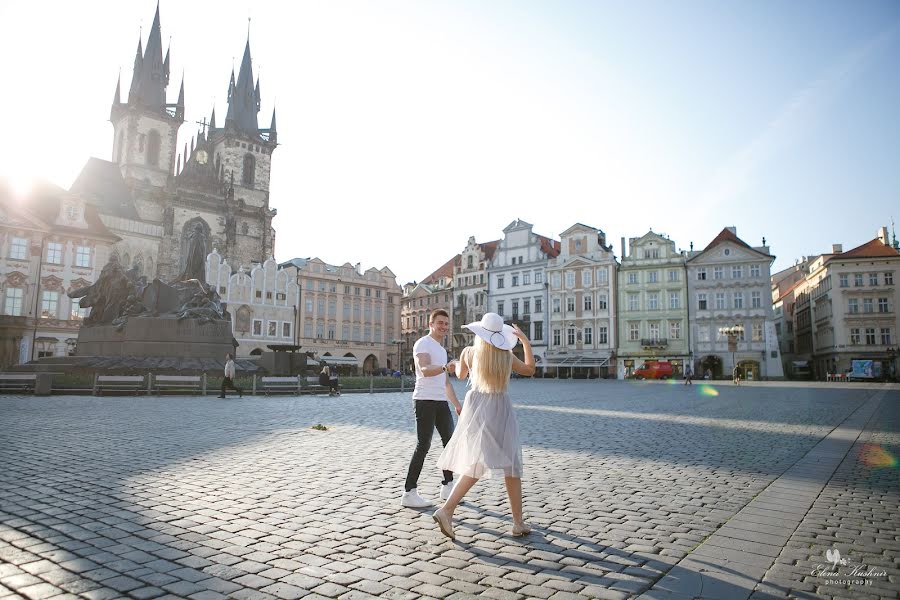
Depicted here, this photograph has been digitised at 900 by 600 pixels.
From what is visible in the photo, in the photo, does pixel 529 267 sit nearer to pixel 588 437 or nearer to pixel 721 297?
pixel 721 297

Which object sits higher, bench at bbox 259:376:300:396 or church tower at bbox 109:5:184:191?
church tower at bbox 109:5:184:191

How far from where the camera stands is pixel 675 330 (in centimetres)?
5750

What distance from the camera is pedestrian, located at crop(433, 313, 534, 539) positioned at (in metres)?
4.36

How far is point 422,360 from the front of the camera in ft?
17.8

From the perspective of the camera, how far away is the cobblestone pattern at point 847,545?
3.41 metres

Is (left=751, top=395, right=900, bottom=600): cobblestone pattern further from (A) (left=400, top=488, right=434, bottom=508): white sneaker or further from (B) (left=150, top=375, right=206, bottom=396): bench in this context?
(B) (left=150, top=375, right=206, bottom=396): bench

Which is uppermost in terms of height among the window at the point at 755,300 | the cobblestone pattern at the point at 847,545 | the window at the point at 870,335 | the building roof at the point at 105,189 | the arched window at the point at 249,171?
the arched window at the point at 249,171

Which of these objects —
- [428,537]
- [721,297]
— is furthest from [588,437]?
[721,297]

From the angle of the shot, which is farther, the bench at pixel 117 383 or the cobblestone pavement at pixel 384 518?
the bench at pixel 117 383

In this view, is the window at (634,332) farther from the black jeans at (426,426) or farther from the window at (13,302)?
the black jeans at (426,426)

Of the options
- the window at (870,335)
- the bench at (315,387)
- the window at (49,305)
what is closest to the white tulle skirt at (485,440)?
the bench at (315,387)

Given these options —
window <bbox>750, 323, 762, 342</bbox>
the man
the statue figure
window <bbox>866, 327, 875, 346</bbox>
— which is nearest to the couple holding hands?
the man

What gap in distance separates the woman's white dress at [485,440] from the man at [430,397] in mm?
777

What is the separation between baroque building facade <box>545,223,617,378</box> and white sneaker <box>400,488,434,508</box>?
5519 centimetres
